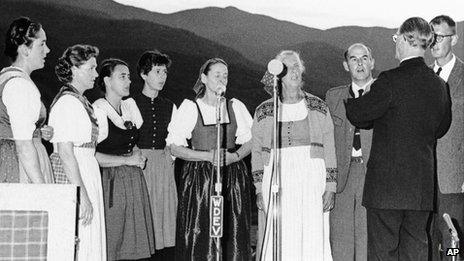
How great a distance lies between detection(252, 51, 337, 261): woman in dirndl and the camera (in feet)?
13.3

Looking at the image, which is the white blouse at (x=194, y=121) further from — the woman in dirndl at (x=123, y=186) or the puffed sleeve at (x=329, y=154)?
the puffed sleeve at (x=329, y=154)

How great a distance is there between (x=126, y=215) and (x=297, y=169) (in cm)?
112

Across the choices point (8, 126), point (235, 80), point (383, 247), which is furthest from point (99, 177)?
point (235, 80)

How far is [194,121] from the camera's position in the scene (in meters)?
4.41

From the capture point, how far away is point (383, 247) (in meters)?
3.27

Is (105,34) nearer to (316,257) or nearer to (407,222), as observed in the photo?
(316,257)

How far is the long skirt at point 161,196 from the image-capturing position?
4496mm

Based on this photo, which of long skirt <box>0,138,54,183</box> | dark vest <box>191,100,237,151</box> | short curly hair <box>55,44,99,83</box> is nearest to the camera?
long skirt <box>0,138,54,183</box>

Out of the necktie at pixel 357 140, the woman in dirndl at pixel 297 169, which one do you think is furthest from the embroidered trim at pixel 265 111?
the necktie at pixel 357 140

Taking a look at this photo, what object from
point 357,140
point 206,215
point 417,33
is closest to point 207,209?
point 206,215

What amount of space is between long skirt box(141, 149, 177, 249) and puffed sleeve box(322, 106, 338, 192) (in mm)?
1119

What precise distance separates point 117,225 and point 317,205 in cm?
126

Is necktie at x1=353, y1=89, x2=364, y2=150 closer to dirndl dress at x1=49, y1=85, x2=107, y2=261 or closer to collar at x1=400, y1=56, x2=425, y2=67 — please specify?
collar at x1=400, y1=56, x2=425, y2=67

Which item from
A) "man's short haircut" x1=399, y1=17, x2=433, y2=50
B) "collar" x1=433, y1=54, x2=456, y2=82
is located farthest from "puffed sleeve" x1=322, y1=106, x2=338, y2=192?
"man's short haircut" x1=399, y1=17, x2=433, y2=50
